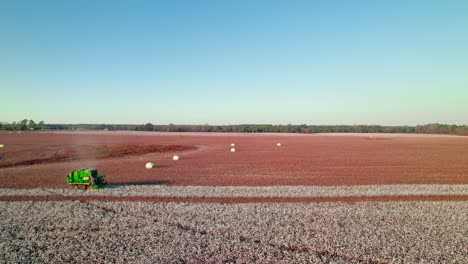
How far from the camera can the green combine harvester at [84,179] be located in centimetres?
2398

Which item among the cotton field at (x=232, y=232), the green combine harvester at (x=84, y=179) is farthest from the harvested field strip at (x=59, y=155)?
the cotton field at (x=232, y=232)

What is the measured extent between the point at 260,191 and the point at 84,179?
11063 millimetres

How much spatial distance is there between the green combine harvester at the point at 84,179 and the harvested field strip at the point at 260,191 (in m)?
0.66

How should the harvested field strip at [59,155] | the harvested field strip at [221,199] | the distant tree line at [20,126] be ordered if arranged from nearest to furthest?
the harvested field strip at [221,199], the harvested field strip at [59,155], the distant tree line at [20,126]

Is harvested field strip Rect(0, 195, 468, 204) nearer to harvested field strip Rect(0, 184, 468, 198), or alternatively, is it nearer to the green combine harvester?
harvested field strip Rect(0, 184, 468, 198)

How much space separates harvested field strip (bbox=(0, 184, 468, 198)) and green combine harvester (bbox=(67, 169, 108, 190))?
661 mm

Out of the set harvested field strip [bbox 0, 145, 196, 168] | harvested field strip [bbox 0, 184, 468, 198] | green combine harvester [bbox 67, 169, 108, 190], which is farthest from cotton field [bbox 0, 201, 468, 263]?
harvested field strip [bbox 0, 145, 196, 168]

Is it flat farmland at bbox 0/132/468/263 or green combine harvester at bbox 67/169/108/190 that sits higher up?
green combine harvester at bbox 67/169/108/190

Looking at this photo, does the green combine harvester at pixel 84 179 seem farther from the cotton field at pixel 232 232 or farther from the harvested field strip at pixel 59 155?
the harvested field strip at pixel 59 155

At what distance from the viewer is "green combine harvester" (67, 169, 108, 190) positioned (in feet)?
78.7

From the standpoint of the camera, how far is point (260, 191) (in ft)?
78.2

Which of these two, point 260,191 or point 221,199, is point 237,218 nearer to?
point 221,199

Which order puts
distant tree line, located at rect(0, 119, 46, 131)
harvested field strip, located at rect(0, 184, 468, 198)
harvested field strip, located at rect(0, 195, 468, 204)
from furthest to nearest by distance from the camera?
distant tree line, located at rect(0, 119, 46, 131) → harvested field strip, located at rect(0, 184, 468, 198) → harvested field strip, located at rect(0, 195, 468, 204)

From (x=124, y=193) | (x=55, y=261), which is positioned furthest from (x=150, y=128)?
(x=55, y=261)
